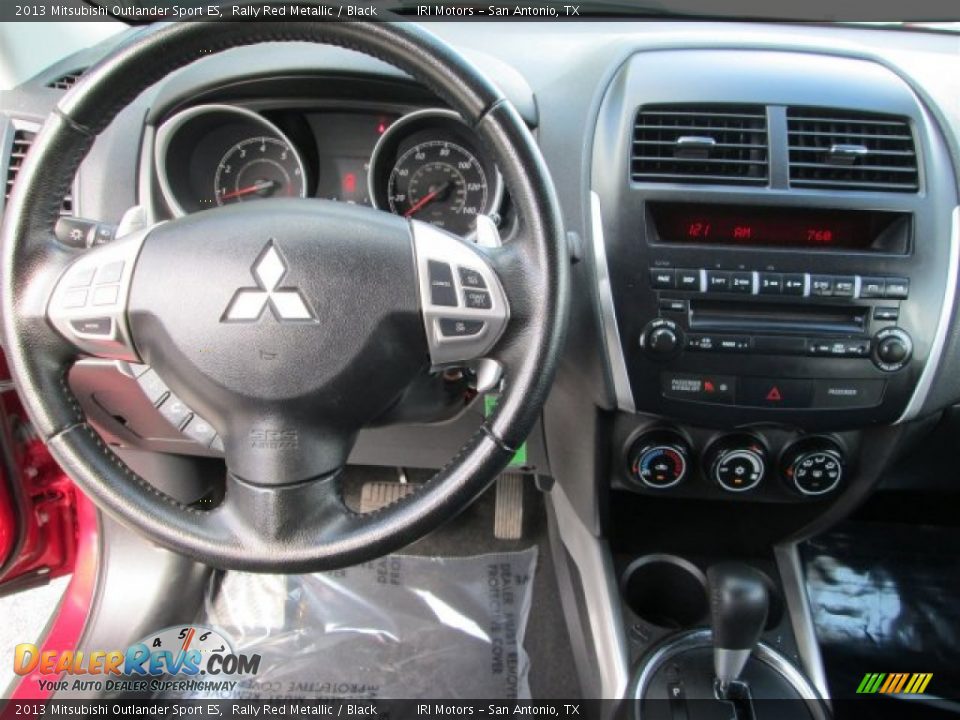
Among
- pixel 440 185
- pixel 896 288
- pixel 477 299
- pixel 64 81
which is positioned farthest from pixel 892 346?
pixel 64 81

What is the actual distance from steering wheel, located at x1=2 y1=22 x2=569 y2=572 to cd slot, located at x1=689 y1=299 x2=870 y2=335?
1.10ft

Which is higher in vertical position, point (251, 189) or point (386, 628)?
point (251, 189)

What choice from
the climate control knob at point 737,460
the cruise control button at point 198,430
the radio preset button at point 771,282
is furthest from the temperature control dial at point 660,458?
the cruise control button at point 198,430

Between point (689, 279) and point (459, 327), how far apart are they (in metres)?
0.39

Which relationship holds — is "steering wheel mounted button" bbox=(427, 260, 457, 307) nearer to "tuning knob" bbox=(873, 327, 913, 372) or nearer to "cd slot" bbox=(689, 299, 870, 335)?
"cd slot" bbox=(689, 299, 870, 335)

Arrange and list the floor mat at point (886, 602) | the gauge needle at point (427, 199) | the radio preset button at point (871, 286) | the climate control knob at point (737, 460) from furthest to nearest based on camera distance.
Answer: the floor mat at point (886, 602)
the gauge needle at point (427, 199)
the climate control knob at point (737, 460)
the radio preset button at point (871, 286)

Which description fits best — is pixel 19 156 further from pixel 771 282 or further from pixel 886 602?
pixel 886 602

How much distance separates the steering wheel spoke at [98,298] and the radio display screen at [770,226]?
67 centimetres

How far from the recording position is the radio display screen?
99cm

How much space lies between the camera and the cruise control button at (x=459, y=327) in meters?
0.75

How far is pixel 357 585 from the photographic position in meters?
1.66

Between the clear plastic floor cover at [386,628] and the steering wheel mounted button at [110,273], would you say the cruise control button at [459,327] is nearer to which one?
the steering wheel mounted button at [110,273]

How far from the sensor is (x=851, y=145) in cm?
98

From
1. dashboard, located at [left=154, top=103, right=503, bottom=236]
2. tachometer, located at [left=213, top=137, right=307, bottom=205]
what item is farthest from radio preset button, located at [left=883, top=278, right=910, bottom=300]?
tachometer, located at [left=213, top=137, right=307, bottom=205]
